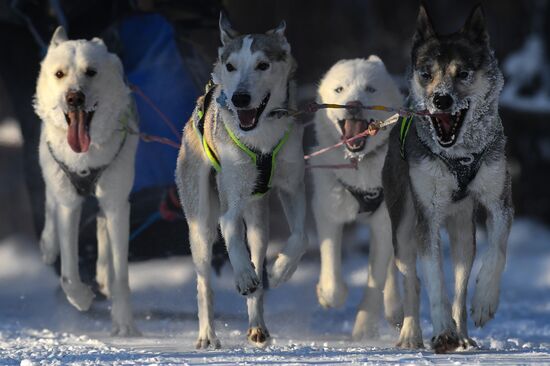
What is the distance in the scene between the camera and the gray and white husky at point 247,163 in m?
5.49

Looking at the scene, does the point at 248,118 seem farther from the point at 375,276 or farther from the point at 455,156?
the point at 375,276

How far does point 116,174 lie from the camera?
6.45m

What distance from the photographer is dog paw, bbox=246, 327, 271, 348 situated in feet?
18.5

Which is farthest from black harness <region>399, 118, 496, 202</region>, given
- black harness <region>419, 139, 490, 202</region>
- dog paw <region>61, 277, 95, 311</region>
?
dog paw <region>61, 277, 95, 311</region>

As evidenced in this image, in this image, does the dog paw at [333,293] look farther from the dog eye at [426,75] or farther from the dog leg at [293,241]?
the dog eye at [426,75]

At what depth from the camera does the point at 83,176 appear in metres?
6.40

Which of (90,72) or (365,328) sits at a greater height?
(90,72)

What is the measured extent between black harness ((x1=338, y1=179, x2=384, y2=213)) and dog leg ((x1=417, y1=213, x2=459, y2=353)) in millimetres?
962

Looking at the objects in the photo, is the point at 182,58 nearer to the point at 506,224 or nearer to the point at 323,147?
the point at 323,147

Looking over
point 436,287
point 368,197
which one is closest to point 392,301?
point 368,197

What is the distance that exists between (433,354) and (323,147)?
5.18 feet

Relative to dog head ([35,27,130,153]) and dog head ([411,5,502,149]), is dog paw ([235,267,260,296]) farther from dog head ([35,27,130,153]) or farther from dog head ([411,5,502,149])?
dog head ([35,27,130,153])

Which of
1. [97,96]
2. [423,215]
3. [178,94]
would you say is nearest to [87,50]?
[97,96]

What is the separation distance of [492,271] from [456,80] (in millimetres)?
734
